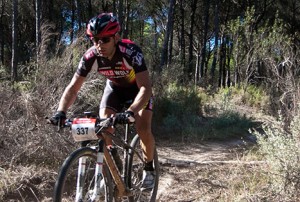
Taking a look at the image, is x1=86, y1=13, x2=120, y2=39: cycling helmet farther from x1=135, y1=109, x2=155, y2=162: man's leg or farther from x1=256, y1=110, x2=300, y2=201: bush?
x1=256, y1=110, x2=300, y2=201: bush

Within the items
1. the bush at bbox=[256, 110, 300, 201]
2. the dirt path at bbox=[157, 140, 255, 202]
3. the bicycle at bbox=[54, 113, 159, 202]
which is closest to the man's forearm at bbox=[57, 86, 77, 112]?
the bicycle at bbox=[54, 113, 159, 202]

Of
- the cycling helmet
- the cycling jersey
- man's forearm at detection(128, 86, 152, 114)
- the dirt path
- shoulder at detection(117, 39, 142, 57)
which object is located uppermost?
the cycling helmet

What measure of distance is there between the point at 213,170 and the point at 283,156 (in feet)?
5.18

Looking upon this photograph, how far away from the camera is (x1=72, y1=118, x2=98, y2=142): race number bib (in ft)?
8.63

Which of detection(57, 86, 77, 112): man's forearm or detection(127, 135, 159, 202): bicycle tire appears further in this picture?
detection(127, 135, 159, 202): bicycle tire

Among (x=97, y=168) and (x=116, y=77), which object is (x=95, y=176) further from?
(x=116, y=77)

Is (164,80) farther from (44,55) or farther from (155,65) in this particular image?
(44,55)

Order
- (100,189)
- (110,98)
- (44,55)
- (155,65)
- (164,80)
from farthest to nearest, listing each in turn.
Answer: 1. (155,65)
2. (164,80)
3. (44,55)
4. (110,98)
5. (100,189)

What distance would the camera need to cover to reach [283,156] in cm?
388

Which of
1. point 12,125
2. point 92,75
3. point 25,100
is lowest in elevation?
point 12,125

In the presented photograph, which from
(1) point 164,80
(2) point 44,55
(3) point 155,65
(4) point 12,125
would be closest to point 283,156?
(4) point 12,125

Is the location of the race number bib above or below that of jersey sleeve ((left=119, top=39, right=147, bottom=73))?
below

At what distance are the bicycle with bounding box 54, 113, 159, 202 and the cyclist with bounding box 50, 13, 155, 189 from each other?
0.47 ft

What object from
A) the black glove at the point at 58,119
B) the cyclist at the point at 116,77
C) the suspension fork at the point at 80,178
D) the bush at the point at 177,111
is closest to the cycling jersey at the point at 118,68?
the cyclist at the point at 116,77
